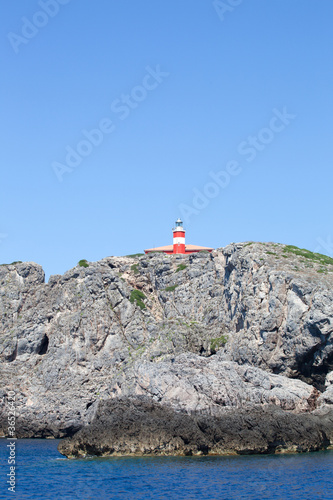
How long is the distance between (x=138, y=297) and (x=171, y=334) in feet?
38.5

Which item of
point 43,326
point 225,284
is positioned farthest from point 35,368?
point 225,284

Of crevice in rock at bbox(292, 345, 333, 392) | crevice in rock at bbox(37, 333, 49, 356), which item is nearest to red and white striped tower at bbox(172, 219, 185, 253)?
crevice in rock at bbox(37, 333, 49, 356)

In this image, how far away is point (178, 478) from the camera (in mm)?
39656

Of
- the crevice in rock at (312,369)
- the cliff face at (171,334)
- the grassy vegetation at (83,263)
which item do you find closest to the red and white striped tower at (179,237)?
the cliff face at (171,334)

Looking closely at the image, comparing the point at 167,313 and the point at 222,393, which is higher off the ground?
the point at 167,313

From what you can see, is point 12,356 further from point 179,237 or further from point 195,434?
point 195,434

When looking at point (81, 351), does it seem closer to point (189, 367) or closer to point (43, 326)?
point (43, 326)

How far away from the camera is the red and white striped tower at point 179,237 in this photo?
102356 millimetres

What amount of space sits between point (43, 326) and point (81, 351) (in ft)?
29.3

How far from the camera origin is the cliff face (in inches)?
2308

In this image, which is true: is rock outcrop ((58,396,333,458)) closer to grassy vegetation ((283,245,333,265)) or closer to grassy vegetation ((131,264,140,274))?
grassy vegetation ((283,245,333,265))

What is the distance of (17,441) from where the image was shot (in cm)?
7069

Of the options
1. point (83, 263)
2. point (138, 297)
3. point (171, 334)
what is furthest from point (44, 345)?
point (171, 334)

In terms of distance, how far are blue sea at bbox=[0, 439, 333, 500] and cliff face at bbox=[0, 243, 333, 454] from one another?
30.7ft
